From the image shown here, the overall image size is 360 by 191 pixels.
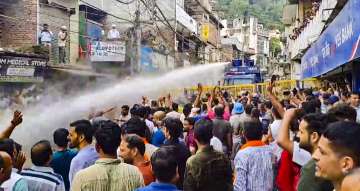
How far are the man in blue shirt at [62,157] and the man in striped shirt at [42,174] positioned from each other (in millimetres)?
813

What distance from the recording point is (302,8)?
1500 inches

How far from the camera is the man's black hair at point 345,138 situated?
2912 millimetres

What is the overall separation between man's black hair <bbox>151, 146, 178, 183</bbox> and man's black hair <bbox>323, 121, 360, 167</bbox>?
3.97 ft

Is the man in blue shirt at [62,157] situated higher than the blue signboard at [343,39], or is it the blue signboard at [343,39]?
the blue signboard at [343,39]

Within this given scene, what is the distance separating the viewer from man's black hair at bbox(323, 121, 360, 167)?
291 cm

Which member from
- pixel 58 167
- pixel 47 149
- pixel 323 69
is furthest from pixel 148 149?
pixel 323 69

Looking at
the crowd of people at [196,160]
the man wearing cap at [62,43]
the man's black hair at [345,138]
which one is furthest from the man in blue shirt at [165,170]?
the man wearing cap at [62,43]

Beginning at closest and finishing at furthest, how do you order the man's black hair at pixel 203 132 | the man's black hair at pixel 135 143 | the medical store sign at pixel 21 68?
the man's black hair at pixel 135 143, the man's black hair at pixel 203 132, the medical store sign at pixel 21 68

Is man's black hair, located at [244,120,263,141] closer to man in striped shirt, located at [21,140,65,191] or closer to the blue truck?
man in striped shirt, located at [21,140,65,191]

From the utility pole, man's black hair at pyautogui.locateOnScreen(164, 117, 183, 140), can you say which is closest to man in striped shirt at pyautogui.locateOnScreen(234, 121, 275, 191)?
man's black hair at pyautogui.locateOnScreen(164, 117, 183, 140)

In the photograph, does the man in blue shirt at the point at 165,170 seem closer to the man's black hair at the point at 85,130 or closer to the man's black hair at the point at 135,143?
the man's black hair at the point at 135,143

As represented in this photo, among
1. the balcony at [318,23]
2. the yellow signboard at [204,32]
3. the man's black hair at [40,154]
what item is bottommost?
the man's black hair at [40,154]

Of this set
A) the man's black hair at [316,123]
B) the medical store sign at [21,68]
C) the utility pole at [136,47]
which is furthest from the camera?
the utility pole at [136,47]

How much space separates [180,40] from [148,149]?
3460 centimetres
